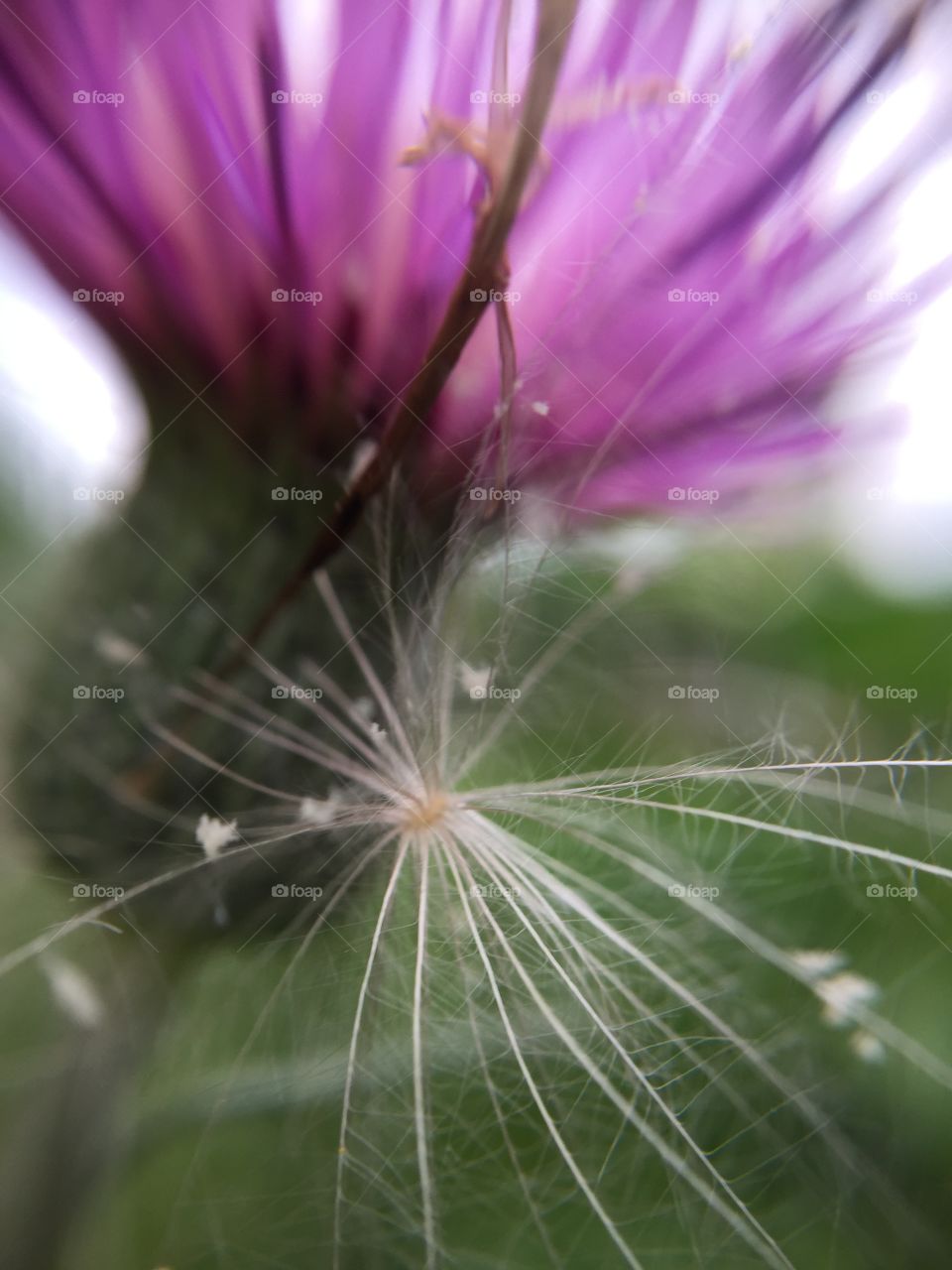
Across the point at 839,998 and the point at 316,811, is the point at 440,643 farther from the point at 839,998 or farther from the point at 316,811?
the point at 839,998

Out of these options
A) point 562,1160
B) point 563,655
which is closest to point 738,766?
point 563,655

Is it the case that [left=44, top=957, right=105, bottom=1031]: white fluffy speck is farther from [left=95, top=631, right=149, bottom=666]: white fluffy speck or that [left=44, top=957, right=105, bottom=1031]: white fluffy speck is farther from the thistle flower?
[left=95, top=631, right=149, bottom=666]: white fluffy speck

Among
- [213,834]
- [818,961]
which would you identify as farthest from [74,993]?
[818,961]

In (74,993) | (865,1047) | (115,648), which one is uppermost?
(115,648)

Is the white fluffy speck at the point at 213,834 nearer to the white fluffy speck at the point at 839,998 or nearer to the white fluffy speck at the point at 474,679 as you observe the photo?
the white fluffy speck at the point at 474,679

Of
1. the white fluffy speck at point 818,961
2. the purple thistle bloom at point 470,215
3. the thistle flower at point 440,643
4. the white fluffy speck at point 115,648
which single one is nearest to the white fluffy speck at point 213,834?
the thistle flower at point 440,643

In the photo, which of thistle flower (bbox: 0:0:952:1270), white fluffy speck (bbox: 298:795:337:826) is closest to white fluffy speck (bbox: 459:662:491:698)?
thistle flower (bbox: 0:0:952:1270)

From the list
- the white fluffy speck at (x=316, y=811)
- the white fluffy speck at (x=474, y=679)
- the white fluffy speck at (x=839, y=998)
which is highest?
the white fluffy speck at (x=474, y=679)
